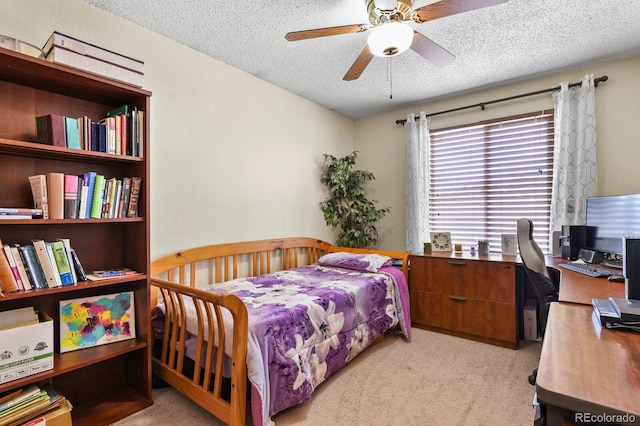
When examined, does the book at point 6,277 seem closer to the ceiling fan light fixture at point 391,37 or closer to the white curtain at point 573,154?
the ceiling fan light fixture at point 391,37

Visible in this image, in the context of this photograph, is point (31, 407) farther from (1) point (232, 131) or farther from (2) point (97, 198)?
(1) point (232, 131)

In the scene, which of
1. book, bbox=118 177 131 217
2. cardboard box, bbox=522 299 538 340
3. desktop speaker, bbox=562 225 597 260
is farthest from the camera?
cardboard box, bbox=522 299 538 340

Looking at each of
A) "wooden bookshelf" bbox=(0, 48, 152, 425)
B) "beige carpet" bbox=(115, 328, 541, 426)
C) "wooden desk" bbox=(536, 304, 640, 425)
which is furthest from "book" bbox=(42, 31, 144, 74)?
"wooden desk" bbox=(536, 304, 640, 425)

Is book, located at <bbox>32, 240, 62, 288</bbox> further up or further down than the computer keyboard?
further up

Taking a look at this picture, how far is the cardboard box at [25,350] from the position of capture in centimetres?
134

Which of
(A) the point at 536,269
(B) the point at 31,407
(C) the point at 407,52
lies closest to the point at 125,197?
(B) the point at 31,407

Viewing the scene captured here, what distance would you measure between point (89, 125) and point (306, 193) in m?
2.15

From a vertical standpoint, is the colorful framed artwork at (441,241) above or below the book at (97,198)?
below

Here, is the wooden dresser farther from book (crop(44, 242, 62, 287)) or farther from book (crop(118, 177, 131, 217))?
book (crop(44, 242, 62, 287))

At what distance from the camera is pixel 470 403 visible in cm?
183

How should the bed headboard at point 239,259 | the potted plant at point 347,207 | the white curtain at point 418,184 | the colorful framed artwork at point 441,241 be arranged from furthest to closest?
the potted plant at point 347,207 → the white curtain at point 418,184 → the colorful framed artwork at point 441,241 → the bed headboard at point 239,259

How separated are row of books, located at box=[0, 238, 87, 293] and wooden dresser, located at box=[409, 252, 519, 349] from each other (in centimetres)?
265

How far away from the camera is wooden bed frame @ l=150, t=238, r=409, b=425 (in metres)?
1.47

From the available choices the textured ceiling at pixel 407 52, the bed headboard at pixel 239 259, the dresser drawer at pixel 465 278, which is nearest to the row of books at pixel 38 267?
the bed headboard at pixel 239 259
